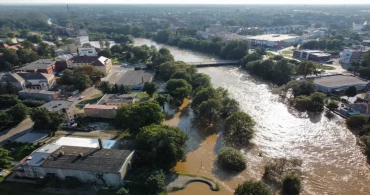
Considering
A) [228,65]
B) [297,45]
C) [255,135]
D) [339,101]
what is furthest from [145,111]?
[297,45]

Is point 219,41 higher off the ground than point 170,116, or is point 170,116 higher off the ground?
point 219,41

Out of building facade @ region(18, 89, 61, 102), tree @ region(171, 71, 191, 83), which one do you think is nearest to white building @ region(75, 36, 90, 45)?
building facade @ region(18, 89, 61, 102)

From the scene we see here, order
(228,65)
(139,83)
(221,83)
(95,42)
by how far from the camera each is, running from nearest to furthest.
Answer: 1. (139,83)
2. (221,83)
3. (228,65)
4. (95,42)

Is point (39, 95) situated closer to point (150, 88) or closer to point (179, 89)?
point (150, 88)

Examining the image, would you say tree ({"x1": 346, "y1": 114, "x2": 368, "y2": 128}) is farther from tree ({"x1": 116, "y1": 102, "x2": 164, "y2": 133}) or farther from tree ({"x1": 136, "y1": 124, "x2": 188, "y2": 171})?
tree ({"x1": 116, "y1": 102, "x2": 164, "y2": 133})

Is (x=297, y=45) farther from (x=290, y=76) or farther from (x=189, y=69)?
(x=189, y=69)

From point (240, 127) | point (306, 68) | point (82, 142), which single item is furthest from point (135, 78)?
point (306, 68)
